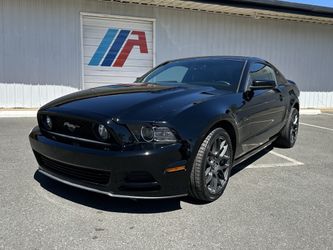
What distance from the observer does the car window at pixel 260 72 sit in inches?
171

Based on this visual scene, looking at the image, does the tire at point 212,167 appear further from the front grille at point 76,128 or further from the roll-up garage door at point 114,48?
the roll-up garage door at point 114,48

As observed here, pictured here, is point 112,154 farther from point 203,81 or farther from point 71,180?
point 203,81

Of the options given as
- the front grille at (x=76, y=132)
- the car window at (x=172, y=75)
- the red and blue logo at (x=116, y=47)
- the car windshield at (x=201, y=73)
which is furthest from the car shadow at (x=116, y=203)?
the red and blue logo at (x=116, y=47)

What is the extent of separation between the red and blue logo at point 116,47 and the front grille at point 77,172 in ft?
23.5

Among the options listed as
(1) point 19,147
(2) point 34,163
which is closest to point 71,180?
(2) point 34,163

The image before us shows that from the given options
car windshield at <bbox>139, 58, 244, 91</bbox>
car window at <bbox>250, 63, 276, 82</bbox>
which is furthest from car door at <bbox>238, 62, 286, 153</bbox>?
car windshield at <bbox>139, 58, 244, 91</bbox>

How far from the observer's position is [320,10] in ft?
36.8

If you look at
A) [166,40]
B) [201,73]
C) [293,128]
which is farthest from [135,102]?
[166,40]

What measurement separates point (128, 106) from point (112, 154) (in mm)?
502

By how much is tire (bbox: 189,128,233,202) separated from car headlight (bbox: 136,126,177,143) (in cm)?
39

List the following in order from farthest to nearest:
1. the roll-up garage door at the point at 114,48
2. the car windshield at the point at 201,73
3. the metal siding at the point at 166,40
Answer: the roll-up garage door at the point at 114,48 → the metal siding at the point at 166,40 → the car windshield at the point at 201,73

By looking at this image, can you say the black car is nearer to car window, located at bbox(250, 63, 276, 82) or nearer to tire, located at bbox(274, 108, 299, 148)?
car window, located at bbox(250, 63, 276, 82)

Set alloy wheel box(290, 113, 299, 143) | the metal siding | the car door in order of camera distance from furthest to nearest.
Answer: the metal siding → alloy wheel box(290, 113, 299, 143) → the car door

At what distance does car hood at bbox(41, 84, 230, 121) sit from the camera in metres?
2.83
